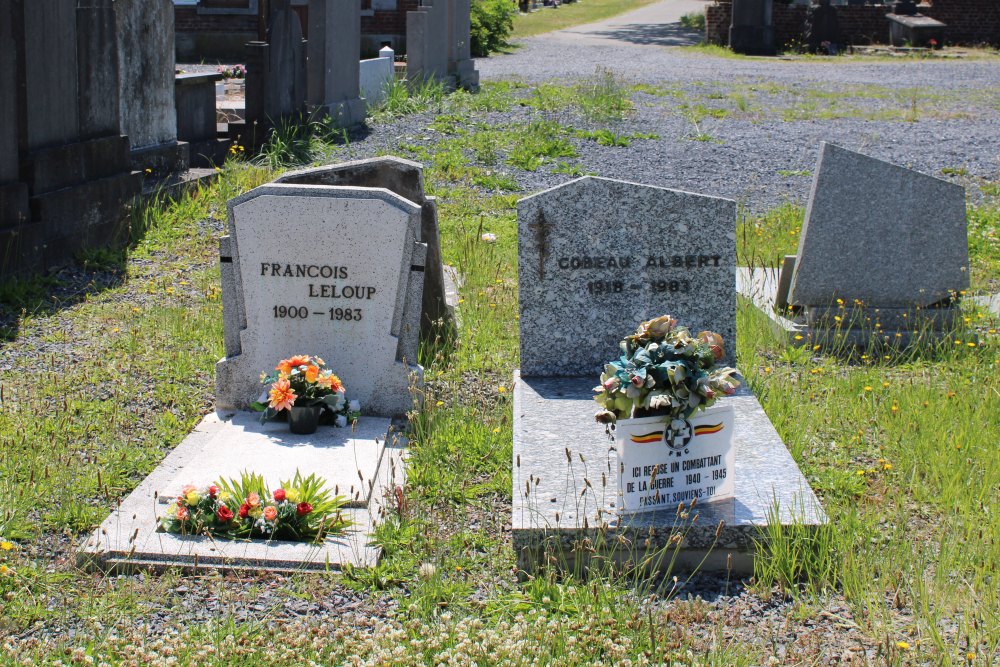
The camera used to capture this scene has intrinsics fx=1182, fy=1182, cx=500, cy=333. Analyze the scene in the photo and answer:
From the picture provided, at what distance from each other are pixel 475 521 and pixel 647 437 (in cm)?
91

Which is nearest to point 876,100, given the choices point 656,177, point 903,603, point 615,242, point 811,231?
point 656,177

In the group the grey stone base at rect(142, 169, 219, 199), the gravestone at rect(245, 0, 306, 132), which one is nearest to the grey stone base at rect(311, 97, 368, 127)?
the gravestone at rect(245, 0, 306, 132)

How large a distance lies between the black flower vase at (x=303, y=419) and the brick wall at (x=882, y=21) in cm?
2506

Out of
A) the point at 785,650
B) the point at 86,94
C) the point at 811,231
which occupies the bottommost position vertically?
the point at 785,650

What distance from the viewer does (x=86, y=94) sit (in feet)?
28.5

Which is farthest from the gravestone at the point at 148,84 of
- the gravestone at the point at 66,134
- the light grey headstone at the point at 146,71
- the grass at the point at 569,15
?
the grass at the point at 569,15

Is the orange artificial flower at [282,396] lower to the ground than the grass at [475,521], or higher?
higher

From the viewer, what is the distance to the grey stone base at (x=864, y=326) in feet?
22.7

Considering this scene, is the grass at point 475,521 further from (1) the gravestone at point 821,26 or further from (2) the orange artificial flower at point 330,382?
(1) the gravestone at point 821,26

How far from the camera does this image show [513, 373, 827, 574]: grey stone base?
4234 mm

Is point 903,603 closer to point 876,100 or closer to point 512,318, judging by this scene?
point 512,318

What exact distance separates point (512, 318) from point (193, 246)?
119 inches

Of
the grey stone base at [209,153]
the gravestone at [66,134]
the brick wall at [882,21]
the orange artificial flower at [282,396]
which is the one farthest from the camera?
the brick wall at [882,21]

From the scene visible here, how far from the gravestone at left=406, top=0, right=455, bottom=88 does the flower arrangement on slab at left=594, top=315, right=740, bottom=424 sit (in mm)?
13560
